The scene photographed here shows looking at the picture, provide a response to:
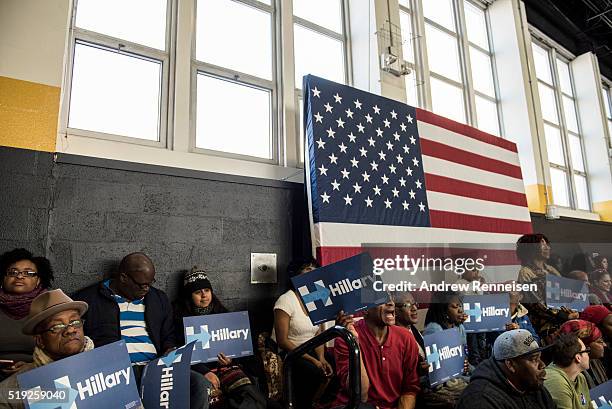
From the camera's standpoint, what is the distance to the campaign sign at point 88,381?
1.32 meters

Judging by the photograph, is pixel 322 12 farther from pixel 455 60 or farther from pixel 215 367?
pixel 215 367

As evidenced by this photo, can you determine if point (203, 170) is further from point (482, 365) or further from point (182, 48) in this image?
point (482, 365)

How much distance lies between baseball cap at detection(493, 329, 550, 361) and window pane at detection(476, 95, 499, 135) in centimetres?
481

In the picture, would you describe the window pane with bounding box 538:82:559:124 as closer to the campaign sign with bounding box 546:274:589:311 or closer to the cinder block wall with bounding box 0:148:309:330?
the campaign sign with bounding box 546:274:589:311

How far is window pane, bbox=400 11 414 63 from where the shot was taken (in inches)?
204

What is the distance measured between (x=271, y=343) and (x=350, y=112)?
204cm

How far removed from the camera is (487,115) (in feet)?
21.1

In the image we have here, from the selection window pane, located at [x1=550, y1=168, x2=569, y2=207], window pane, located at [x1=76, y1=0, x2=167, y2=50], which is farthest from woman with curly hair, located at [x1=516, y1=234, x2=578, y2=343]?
window pane, located at [x1=550, y1=168, x2=569, y2=207]

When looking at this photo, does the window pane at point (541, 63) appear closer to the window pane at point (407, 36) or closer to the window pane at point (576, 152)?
the window pane at point (576, 152)

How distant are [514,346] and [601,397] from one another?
2.65 ft

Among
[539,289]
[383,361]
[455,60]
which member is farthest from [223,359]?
[455,60]

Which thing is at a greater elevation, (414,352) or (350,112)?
(350,112)

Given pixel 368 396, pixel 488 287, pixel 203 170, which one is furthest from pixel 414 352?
pixel 203 170

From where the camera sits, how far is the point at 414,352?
2340mm
